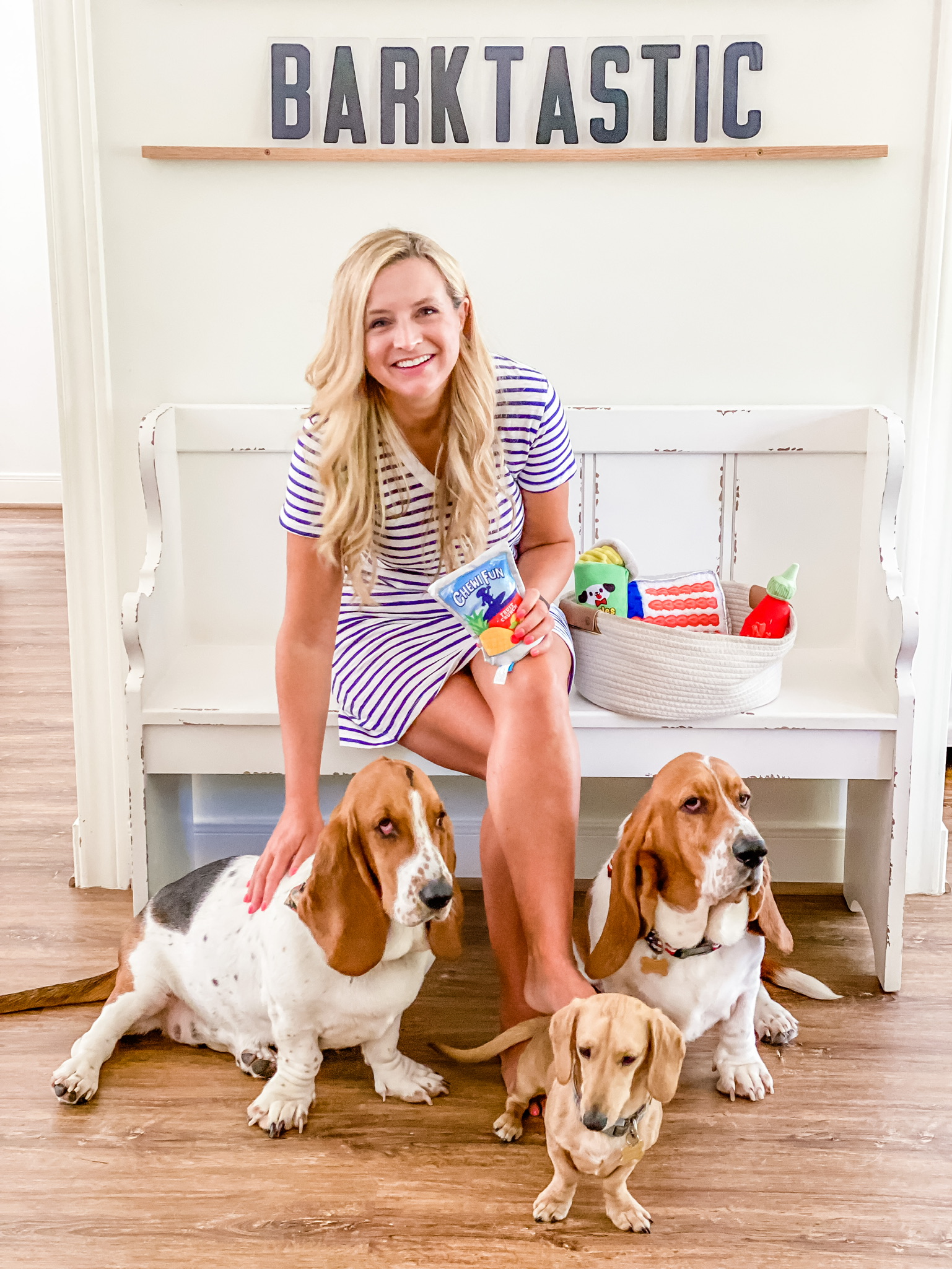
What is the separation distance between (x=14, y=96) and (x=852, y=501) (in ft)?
15.3

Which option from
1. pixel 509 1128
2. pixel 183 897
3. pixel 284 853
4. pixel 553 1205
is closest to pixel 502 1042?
pixel 509 1128

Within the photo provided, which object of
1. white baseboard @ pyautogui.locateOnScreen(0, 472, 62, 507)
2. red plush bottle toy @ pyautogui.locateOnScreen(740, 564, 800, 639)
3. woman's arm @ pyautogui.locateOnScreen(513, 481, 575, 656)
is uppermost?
woman's arm @ pyautogui.locateOnScreen(513, 481, 575, 656)

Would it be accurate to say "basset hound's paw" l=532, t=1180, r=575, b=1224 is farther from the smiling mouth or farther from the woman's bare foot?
the smiling mouth

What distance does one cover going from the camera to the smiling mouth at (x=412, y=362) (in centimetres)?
163

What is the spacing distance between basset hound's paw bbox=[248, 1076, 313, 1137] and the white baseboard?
4.74 metres

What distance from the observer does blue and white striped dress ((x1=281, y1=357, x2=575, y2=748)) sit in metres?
1.77

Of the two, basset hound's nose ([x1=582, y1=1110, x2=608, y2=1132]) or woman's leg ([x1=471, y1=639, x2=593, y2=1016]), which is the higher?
woman's leg ([x1=471, y1=639, x2=593, y2=1016])

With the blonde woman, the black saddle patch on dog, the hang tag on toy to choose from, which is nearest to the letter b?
the blonde woman

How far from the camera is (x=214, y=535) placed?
226cm

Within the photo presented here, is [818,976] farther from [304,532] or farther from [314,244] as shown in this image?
[314,244]

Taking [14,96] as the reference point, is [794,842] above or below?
below

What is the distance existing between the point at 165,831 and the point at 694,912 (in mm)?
937

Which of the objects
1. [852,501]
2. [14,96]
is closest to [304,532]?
[852,501]

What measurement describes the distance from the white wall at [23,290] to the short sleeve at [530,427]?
152 inches
